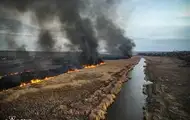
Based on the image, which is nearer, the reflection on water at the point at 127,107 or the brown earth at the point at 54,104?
the brown earth at the point at 54,104

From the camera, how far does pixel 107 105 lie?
2225 cm

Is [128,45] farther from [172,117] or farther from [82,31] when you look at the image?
[172,117]

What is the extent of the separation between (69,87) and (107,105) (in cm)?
1079

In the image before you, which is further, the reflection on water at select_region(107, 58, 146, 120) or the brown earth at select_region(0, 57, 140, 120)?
the reflection on water at select_region(107, 58, 146, 120)

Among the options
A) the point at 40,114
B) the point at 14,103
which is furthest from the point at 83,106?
the point at 14,103

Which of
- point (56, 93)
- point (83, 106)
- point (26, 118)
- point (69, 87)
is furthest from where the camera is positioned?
point (69, 87)

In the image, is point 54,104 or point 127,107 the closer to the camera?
point 54,104

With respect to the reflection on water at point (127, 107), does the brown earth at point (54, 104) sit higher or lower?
higher

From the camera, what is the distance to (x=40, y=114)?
1823 cm

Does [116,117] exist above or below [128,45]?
below

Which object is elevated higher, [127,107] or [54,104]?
[54,104]

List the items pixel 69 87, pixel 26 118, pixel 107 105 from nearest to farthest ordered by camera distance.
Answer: pixel 26 118, pixel 107 105, pixel 69 87

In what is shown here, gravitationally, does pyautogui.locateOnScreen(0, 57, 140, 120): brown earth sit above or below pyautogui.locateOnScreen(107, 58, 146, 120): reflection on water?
above

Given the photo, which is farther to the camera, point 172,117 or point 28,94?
point 28,94
